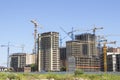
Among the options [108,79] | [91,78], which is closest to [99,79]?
[108,79]

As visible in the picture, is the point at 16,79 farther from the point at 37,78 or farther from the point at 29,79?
the point at 37,78

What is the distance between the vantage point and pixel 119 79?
56.9m

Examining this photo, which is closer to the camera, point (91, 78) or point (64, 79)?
point (64, 79)

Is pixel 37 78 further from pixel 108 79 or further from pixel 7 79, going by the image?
pixel 108 79

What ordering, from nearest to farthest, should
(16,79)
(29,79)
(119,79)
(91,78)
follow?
(16,79) < (29,79) < (119,79) < (91,78)

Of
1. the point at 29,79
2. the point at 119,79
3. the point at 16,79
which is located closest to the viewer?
the point at 16,79

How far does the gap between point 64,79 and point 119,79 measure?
10.7m

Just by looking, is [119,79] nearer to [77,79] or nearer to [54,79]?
[77,79]

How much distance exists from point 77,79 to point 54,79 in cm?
422

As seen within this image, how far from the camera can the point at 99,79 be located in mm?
56281

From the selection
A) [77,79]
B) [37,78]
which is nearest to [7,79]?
[37,78]

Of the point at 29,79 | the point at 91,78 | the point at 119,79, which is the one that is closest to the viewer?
the point at 29,79

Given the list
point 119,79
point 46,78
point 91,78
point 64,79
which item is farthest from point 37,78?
point 119,79

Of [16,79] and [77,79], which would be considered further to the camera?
[77,79]
